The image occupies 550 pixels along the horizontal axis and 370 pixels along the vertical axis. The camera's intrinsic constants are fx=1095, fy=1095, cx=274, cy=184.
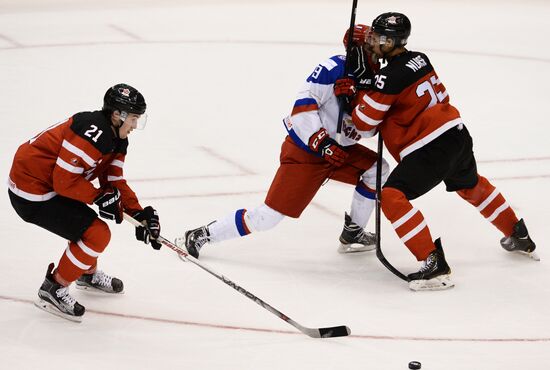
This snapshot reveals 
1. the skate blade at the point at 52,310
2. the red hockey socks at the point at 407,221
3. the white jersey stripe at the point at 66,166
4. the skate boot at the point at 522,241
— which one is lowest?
the skate blade at the point at 52,310

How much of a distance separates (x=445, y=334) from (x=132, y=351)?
1134 mm

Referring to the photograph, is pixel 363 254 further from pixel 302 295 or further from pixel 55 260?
pixel 55 260

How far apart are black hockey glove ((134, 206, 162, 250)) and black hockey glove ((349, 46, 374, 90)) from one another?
1074mm

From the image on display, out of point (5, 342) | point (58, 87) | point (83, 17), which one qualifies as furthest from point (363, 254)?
point (83, 17)

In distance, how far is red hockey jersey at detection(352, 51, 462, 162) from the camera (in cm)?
439

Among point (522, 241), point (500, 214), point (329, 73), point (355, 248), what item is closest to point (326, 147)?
point (329, 73)

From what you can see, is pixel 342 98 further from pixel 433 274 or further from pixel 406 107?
pixel 433 274

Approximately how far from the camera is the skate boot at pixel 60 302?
13.3ft

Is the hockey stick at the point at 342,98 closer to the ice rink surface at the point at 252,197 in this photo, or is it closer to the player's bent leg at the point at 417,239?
the player's bent leg at the point at 417,239

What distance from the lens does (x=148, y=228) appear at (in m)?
4.06

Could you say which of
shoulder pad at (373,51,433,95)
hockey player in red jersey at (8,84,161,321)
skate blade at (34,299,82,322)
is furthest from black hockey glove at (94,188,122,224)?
shoulder pad at (373,51,433,95)

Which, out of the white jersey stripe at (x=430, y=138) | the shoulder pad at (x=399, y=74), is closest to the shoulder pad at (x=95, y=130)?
the shoulder pad at (x=399, y=74)

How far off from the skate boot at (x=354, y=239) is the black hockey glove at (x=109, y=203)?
1.25 meters

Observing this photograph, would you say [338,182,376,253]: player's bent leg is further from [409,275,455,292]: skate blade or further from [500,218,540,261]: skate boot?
[500,218,540,261]: skate boot
